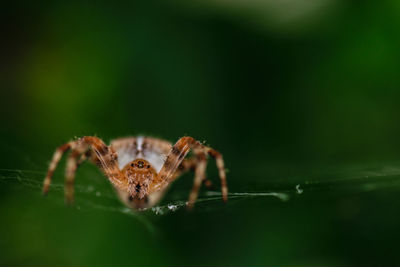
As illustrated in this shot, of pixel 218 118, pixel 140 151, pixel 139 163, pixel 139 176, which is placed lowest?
pixel 139 176

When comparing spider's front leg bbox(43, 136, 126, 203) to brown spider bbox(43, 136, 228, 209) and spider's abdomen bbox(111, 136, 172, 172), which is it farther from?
spider's abdomen bbox(111, 136, 172, 172)

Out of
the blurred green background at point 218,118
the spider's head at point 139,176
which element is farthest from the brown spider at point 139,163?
the blurred green background at point 218,118

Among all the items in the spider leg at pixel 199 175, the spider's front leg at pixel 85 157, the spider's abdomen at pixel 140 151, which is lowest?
the spider leg at pixel 199 175

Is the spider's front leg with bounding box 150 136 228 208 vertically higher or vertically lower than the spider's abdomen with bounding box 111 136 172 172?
lower

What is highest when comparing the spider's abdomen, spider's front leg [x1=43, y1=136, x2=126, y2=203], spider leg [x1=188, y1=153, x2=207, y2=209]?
the spider's abdomen

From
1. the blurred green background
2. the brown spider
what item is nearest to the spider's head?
the brown spider

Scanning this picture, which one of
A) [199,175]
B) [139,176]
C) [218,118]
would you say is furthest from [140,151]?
[218,118]

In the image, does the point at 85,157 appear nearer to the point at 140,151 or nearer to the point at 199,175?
the point at 140,151

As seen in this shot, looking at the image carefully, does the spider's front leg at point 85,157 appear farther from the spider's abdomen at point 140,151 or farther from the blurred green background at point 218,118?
the blurred green background at point 218,118
